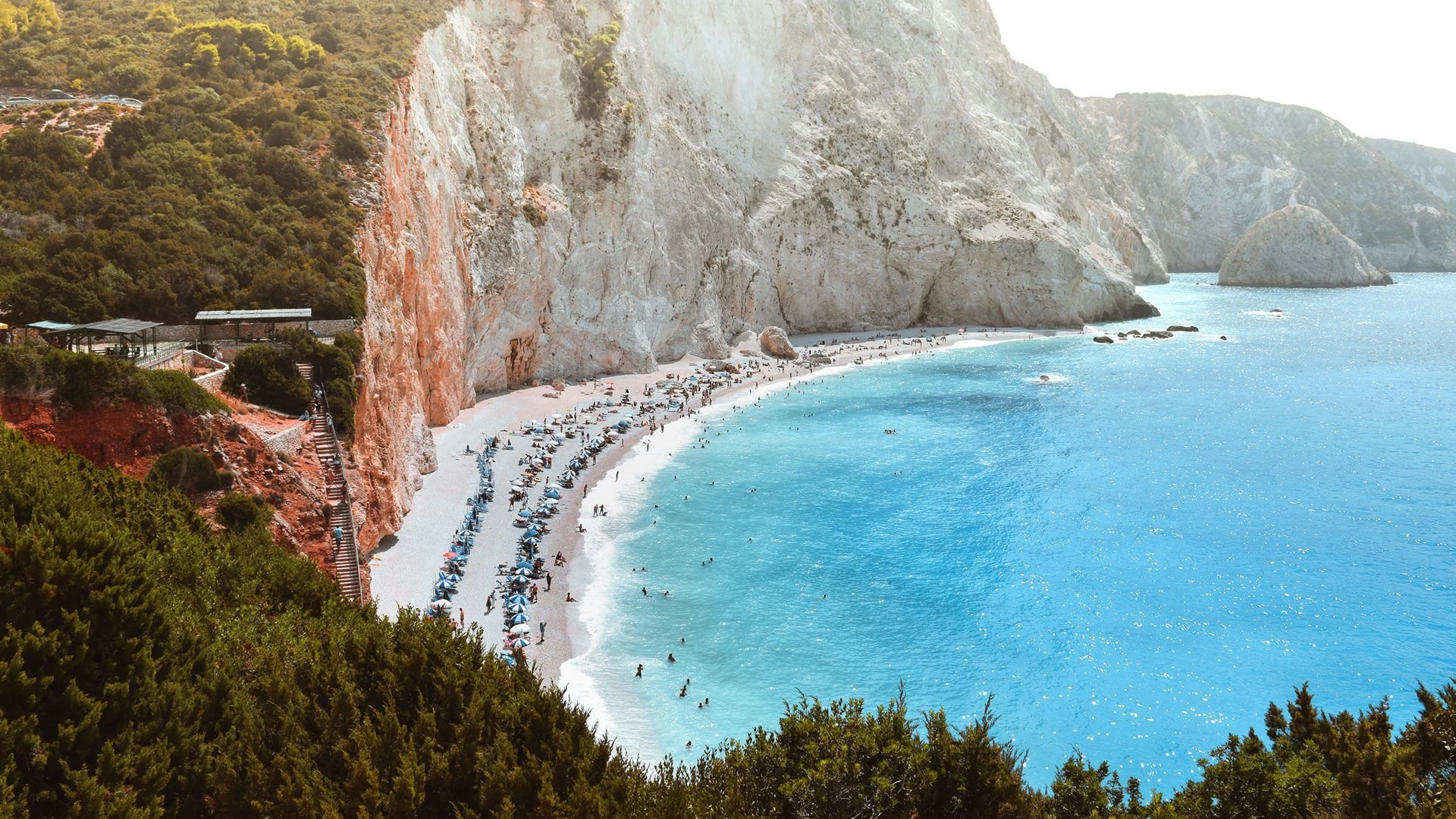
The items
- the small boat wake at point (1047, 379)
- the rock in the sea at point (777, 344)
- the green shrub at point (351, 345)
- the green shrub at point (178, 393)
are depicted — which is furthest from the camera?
the rock in the sea at point (777, 344)

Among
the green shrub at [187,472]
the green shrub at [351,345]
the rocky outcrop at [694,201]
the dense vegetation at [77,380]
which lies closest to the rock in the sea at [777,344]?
the rocky outcrop at [694,201]

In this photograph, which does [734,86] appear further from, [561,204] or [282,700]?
[282,700]

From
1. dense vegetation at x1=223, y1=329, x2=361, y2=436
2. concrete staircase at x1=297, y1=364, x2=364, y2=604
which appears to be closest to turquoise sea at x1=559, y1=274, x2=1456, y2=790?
concrete staircase at x1=297, y1=364, x2=364, y2=604

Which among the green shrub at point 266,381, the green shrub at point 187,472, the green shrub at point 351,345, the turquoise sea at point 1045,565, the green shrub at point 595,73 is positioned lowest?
the turquoise sea at point 1045,565

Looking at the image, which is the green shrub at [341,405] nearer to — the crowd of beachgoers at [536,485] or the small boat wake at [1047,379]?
the crowd of beachgoers at [536,485]

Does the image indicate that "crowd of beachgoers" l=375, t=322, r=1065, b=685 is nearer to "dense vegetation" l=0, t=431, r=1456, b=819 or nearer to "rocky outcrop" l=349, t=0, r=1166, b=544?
"rocky outcrop" l=349, t=0, r=1166, b=544

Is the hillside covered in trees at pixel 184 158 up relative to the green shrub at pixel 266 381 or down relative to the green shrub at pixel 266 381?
up

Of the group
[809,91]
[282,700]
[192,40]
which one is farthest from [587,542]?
[809,91]

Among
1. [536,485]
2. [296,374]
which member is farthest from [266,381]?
[536,485]
